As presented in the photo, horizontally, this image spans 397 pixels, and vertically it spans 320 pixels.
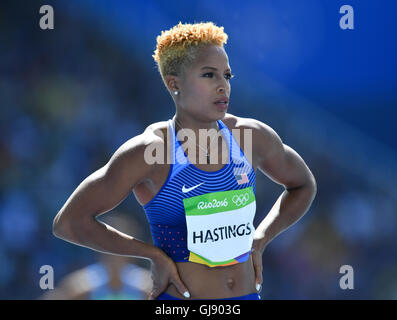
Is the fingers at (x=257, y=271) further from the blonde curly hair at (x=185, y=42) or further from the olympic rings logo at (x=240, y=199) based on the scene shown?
the blonde curly hair at (x=185, y=42)

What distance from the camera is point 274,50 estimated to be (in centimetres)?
588

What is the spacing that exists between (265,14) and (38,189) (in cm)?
299

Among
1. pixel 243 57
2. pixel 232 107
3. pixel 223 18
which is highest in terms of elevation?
pixel 223 18

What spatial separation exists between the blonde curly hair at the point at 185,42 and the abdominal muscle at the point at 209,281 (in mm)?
888

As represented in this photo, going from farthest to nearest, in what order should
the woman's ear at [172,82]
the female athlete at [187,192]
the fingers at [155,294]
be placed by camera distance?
the woman's ear at [172,82], the fingers at [155,294], the female athlete at [187,192]

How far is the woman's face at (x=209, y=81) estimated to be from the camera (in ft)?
7.98

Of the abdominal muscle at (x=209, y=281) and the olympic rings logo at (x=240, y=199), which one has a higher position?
the olympic rings logo at (x=240, y=199)

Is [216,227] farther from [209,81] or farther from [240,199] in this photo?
[209,81]

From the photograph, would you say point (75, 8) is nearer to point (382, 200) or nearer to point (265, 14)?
point (265, 14)

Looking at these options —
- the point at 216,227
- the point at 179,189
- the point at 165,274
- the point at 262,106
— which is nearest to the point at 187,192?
the point at 179,189

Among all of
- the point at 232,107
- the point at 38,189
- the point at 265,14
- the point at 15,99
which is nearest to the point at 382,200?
the point at 232,107

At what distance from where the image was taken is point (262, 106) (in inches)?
240

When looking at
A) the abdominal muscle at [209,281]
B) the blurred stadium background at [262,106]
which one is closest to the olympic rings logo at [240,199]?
the abdominal muscle at [209,281]

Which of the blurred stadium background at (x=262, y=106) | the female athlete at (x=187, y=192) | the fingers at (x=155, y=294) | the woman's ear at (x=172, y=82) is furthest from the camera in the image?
the blurred stadium background at (x=262, y=106)
